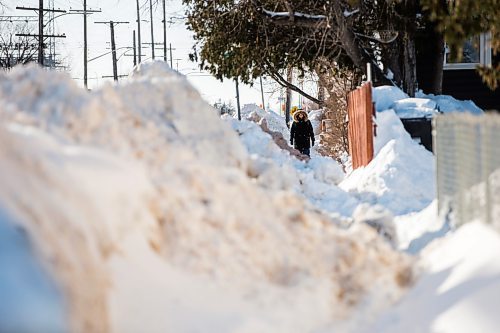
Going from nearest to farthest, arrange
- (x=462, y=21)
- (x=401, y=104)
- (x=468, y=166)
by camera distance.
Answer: (x=468, y=166) < (x=462, y=21) < (x=401, y=104)

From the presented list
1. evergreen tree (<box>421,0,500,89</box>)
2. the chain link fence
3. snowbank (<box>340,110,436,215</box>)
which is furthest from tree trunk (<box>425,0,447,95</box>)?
the chain link fence

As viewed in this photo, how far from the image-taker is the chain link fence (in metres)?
6.47

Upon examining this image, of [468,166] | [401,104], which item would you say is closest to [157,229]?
[468,166]

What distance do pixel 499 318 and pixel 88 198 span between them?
2493 mm

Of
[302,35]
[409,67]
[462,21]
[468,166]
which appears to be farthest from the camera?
[302,35]

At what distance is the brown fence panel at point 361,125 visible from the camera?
53.7 feet

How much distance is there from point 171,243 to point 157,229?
0.14 m

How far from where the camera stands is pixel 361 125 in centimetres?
1739

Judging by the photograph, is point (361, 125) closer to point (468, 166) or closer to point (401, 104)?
point (401, 104)

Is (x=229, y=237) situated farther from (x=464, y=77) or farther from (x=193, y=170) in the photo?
(x=464, y=77)

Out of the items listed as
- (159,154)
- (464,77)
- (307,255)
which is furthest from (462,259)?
(464,77)

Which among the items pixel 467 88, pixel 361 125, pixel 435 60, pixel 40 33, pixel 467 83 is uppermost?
pixel 40 33

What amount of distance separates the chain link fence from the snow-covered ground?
0.33m

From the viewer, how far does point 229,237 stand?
237 inches
